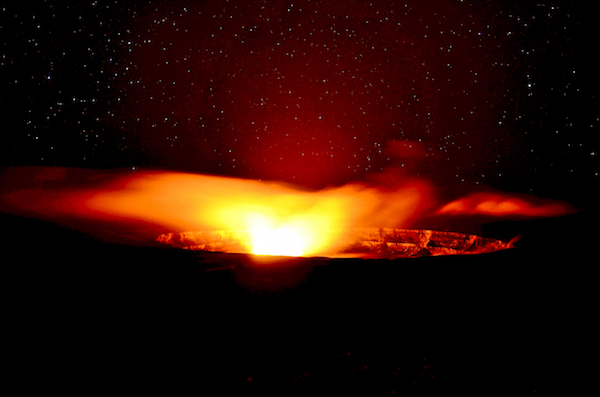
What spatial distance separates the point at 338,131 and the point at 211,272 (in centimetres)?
155

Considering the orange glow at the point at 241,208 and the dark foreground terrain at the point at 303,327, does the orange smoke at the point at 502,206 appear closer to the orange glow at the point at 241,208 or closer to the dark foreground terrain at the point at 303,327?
the orange glow at the point at 241,208

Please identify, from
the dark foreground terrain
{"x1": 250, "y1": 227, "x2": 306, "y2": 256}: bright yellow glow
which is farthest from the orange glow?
the dark foreground terrain

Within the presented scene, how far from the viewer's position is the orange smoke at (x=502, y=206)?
5.73 ft

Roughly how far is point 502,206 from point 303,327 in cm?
153

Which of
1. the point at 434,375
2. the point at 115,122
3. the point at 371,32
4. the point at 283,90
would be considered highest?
the point at 371,32

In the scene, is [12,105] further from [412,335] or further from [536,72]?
[536,72]

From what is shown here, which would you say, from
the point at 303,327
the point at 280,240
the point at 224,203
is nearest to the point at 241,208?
the point at 224,203

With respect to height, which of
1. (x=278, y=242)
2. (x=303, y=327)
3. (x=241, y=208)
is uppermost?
(x=241, y=208)

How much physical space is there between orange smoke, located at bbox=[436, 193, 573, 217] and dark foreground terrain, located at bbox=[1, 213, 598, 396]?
1.19m

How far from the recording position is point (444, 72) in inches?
76.0

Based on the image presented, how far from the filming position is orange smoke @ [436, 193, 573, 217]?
5.73ft

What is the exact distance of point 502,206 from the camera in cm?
184

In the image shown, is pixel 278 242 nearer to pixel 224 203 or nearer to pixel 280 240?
pixel 280 240

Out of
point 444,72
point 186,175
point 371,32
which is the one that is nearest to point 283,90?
point 371,32
